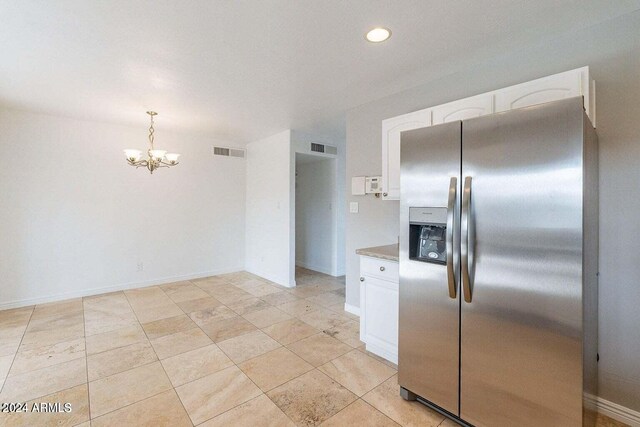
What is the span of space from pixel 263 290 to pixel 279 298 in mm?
477

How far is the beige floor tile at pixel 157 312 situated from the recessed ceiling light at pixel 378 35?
358 centimetres

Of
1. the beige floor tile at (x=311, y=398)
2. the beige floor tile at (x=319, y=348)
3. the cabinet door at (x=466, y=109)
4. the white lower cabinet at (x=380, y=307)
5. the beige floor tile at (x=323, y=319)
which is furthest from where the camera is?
the beige floor tile at (x=323, y=319)

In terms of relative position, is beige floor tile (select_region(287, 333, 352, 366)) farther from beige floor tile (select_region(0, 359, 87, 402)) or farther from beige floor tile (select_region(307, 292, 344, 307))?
beige floor tile (select_region(0, 359, 87, 402))

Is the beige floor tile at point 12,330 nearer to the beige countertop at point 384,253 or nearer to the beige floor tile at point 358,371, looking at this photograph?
the beige floor tile at point 358,371

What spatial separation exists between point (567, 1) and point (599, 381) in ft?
7.81

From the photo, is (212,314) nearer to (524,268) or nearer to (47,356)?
(47,356)

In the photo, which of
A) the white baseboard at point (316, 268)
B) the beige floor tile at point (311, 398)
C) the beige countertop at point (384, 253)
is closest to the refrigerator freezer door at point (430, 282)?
the beige countertop at point (384, 253)

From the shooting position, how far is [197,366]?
2.37 m

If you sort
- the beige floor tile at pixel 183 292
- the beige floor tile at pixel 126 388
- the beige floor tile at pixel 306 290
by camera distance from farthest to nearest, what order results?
1. the beige floor tile at pixel 306 290
2. the beige floor tile at pixel 183 292
3. the beige floor tile at pixel 126 388

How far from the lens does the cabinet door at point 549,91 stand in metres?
1.70

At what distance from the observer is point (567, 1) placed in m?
1.68

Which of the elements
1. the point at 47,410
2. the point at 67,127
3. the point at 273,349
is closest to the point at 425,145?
the point at 273,349

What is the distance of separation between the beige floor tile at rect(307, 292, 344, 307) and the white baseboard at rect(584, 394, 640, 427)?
8.34ft

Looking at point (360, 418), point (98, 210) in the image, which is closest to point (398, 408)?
point (360, 418)
